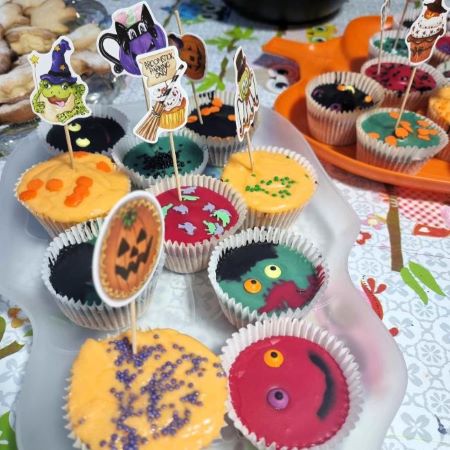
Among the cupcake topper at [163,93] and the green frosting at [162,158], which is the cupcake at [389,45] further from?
the cupcake topper at [163,93]

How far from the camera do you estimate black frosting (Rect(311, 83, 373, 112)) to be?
2.99m

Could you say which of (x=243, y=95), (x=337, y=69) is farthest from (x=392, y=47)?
(x=243, y=95)

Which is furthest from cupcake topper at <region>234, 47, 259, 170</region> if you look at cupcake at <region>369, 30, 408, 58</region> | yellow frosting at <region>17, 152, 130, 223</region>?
cupcake at <region>369, 30, 408, 58</region>

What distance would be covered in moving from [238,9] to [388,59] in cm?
138

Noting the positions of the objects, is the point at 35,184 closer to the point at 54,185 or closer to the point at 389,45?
the point at 54,185

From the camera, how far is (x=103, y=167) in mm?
2523

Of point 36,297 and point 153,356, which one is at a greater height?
point 153,356

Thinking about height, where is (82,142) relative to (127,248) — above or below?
below

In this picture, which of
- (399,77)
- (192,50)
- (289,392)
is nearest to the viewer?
(289,392)

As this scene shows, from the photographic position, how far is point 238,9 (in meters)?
4.17

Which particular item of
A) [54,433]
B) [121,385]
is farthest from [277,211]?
[54,433]

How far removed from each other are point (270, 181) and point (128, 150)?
82 centimetres

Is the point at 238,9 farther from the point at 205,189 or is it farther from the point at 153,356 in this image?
the point at 153,356

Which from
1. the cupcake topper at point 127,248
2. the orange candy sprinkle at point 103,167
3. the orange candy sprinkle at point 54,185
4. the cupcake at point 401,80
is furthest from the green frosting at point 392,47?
the cupcake topper at point 127,248
